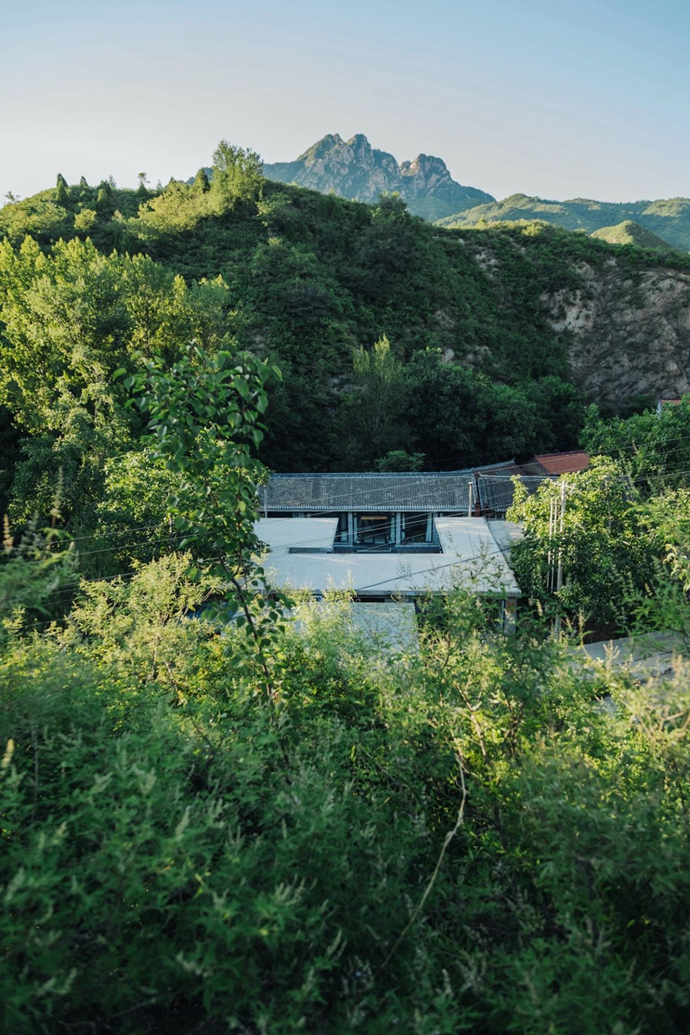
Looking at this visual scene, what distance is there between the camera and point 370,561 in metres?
13.7

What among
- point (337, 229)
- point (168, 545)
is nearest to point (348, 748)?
point (168, 545)

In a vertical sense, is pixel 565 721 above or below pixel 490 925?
above

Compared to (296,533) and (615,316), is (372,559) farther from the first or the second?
(615,316)

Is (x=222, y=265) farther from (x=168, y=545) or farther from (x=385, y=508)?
(x=168, y=545)

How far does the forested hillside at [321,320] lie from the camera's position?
1605cm

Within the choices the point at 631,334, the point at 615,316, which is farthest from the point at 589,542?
the point at 615,316

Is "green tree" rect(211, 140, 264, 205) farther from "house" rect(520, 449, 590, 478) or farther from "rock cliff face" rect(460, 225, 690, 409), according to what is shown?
"house" rect(520, 449, 590, 478)

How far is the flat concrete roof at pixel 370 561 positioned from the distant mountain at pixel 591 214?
73.7 metres

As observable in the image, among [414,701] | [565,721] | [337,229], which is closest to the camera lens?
[414,701]

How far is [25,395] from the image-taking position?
16266 millimetres

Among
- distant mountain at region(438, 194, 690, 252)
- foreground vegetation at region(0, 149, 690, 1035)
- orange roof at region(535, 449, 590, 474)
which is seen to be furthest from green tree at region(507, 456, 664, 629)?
distant mountain at region(438, 194, 690, 252)

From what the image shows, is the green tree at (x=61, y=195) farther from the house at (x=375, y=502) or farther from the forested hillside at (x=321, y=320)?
the house at (x=375, y=502)

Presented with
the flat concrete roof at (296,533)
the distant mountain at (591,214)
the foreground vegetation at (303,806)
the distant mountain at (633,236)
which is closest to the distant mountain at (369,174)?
the distant mountain at (591,214)

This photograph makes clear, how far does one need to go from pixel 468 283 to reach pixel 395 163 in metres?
132
